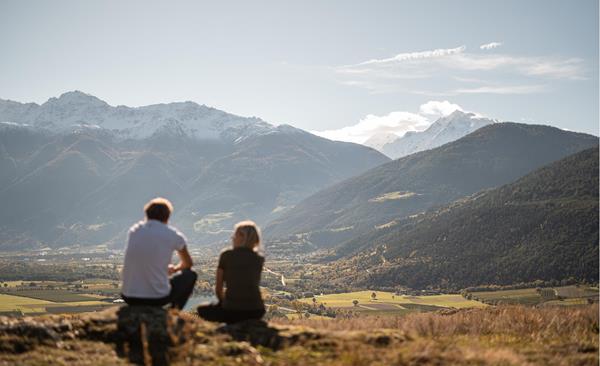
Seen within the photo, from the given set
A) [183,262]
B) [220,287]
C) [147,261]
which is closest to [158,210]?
[147,261]

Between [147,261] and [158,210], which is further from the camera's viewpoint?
[158,210]

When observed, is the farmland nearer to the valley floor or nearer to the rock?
the valley floor

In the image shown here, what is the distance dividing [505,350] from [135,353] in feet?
23.4

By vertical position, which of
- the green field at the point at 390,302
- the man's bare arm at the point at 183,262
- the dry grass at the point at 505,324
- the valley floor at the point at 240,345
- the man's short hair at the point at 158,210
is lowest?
the green field at the point at 390,302

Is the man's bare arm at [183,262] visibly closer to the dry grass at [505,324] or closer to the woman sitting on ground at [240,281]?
the woman sitting on ground at [240,281]

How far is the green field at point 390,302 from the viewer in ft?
431

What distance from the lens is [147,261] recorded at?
36.0ft

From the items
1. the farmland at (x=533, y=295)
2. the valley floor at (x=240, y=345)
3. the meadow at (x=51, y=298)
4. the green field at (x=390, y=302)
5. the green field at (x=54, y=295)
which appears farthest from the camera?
the green field at (x=54, y=295)

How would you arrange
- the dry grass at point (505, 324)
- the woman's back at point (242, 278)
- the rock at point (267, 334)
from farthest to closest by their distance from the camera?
the dry grass at point (505, 324) → the woman's back at point (242, 278) → the rock at point (267, 334)

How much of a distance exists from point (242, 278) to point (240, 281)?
80 millimetres

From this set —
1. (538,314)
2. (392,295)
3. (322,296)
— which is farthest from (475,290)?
(538,314)

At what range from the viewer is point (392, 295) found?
166750mm

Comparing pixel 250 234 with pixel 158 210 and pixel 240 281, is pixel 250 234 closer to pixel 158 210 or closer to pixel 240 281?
pixel 240 281

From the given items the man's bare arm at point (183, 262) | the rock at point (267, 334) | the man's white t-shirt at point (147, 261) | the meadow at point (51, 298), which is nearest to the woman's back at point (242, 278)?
the rock at point (267, 334)
